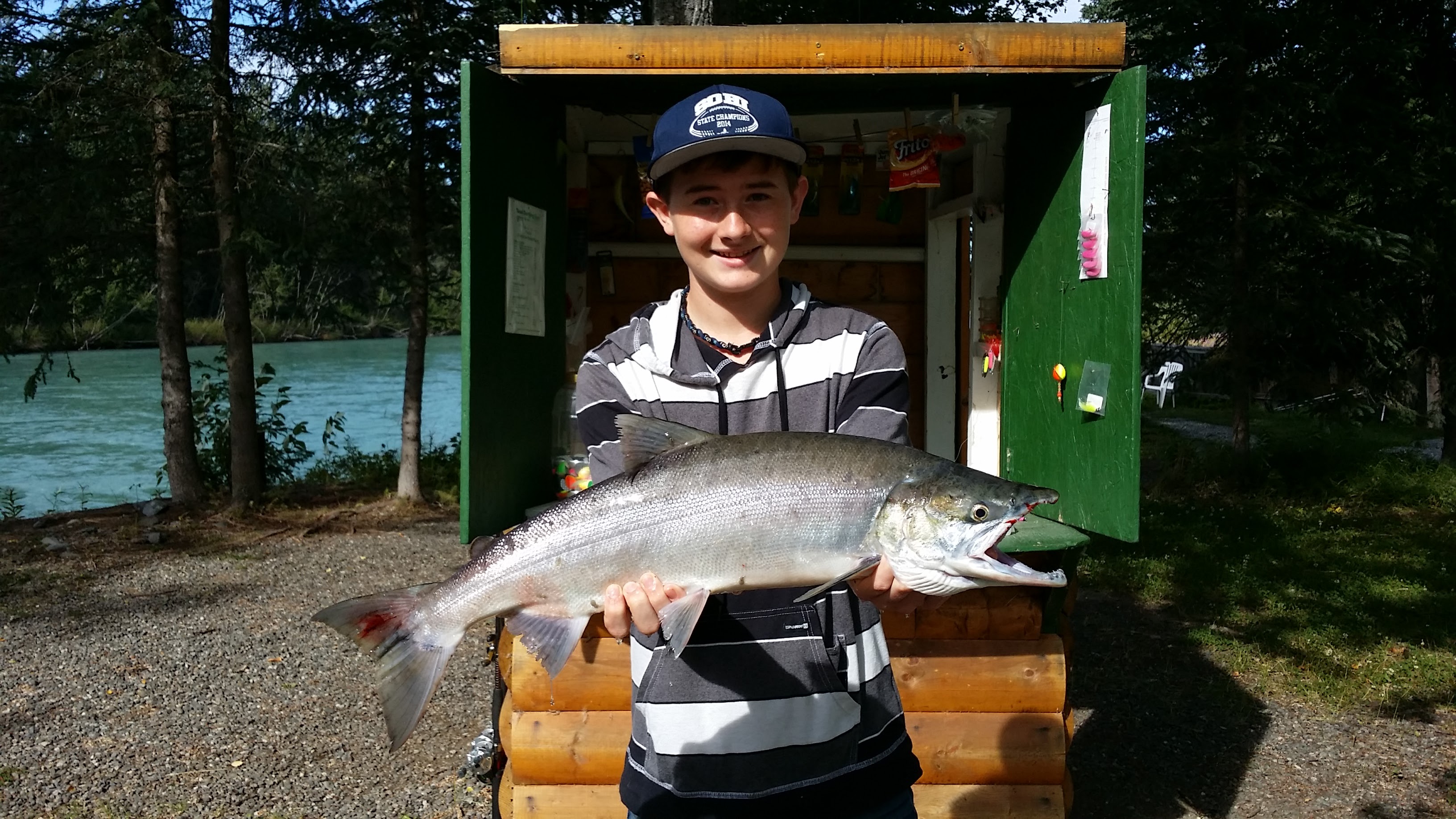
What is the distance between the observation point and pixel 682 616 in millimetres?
2055

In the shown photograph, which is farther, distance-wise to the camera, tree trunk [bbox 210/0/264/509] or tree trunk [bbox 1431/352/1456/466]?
tree trunk [bbox 1431/352/1456/466]

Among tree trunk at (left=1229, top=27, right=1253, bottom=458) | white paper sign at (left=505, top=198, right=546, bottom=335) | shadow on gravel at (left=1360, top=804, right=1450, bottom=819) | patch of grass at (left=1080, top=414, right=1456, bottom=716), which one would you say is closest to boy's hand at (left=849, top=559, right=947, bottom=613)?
white paper sign at (left=505, top=198, right=546, bottom=335)

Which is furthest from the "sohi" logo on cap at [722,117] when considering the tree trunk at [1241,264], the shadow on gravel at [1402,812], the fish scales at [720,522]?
the tree trunk at [1241,264]

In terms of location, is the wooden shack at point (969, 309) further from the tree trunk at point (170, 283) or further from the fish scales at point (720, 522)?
the tree trunk at point (170, 283)

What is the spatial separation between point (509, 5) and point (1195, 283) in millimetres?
6945

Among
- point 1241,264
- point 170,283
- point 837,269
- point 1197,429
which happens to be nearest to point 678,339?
point 837,269

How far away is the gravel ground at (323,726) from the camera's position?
492 cm

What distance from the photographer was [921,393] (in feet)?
20.8

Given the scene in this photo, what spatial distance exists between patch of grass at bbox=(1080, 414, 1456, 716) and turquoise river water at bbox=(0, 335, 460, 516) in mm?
10545

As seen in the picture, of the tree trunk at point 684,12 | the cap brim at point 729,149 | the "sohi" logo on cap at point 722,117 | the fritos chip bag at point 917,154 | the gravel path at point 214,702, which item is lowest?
the gravel path at point 214,702

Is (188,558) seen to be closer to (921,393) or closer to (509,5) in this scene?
(509,5)

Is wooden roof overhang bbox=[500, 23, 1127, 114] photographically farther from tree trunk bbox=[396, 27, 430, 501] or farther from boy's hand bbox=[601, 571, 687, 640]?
tree trunk bbox=[396, 27, 430, 501]

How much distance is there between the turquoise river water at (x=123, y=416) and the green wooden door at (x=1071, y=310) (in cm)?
954

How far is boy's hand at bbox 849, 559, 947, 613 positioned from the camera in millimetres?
2074
